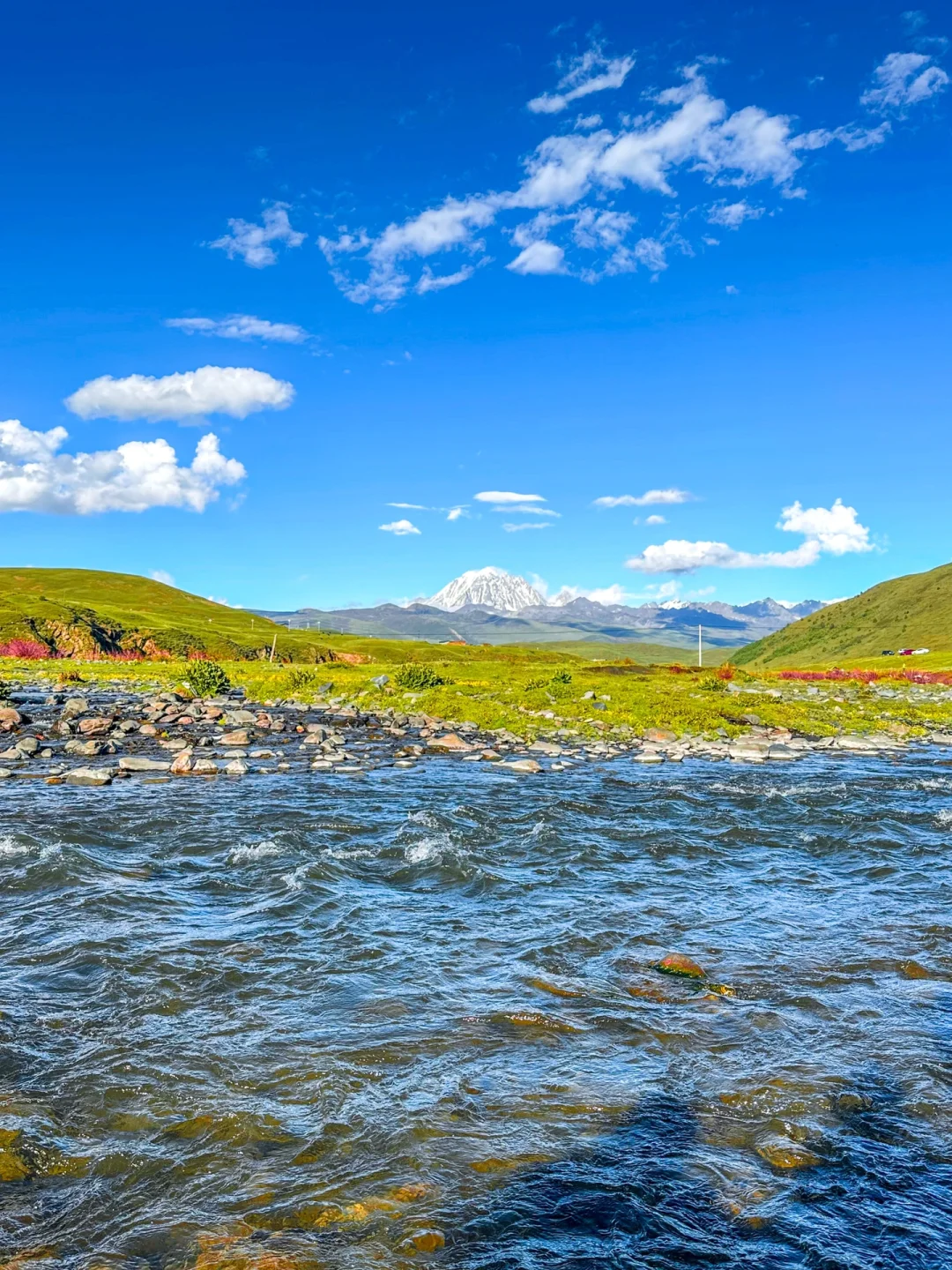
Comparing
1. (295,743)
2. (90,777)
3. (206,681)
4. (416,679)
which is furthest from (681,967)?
(206,681)

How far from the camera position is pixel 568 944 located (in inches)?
559

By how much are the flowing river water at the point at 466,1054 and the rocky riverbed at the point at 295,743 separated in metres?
10.6

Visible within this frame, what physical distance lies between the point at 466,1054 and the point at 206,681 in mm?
56420

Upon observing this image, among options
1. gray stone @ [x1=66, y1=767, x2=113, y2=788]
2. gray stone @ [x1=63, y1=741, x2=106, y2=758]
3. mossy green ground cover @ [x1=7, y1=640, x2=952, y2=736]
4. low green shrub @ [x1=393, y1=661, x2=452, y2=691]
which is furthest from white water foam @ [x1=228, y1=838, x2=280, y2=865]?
low green shrub @ [x1=393, y1=661, x2=452, y2=691]

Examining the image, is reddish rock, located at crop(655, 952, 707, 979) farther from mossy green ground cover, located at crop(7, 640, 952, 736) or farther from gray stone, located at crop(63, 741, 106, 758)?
mossy green ground cover, located at crop(7, 640, 952, 736)

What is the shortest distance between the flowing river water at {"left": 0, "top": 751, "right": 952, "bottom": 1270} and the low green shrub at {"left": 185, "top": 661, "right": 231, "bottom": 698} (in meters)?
41.6

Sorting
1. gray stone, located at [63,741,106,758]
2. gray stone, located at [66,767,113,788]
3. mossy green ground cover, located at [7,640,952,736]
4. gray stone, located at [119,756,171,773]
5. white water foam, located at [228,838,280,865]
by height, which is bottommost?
white water foam, located at [228,838,280,865]

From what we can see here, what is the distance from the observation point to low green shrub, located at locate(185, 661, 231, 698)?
203 feet

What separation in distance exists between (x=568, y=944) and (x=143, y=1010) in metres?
6.99

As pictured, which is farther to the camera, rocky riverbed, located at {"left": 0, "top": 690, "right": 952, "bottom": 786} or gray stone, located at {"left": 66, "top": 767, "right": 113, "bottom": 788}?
rocky riverbed, located at {"left": 0, "top": 690, "right": 952, "bottom": 786}

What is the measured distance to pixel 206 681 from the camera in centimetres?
6272

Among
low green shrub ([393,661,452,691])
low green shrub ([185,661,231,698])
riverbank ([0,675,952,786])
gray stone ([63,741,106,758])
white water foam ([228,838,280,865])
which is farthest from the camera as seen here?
low green shrub ([185,661,231,698])

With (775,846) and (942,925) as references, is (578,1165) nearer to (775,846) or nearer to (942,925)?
(942,925)

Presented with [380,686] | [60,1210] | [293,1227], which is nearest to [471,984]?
[293,1227]
